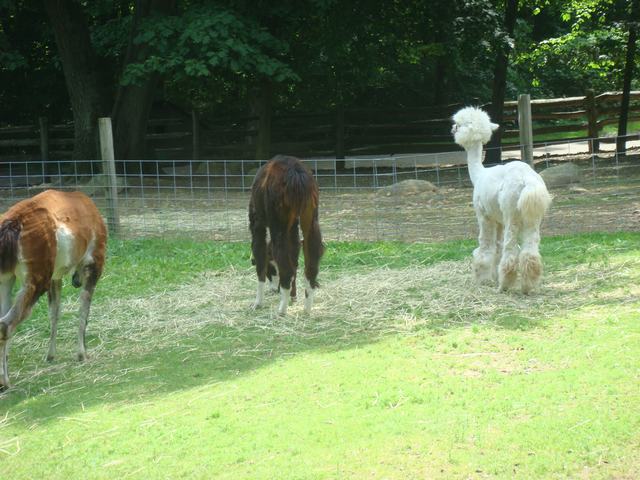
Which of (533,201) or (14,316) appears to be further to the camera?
(533,201)

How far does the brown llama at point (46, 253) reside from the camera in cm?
579

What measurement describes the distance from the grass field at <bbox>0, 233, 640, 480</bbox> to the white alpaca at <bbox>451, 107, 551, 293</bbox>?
0.25 m

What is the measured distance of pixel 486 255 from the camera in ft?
25.8

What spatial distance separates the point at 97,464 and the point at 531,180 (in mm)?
4503

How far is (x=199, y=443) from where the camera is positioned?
4.52 metres

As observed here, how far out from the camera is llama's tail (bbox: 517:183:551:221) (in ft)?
23.2

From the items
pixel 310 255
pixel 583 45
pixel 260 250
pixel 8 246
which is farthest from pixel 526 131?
pixel 583 45

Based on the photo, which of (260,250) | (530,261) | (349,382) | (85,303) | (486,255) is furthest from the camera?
(486,255)

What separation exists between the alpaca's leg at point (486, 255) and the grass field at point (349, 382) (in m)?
0.23

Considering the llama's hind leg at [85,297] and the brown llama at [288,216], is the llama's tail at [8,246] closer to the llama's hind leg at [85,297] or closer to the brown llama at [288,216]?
the llama's hind leg at [85,297]

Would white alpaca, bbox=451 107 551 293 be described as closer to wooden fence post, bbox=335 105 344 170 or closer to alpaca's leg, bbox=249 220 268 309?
alpaca's leg, bbox=249 220 268 309

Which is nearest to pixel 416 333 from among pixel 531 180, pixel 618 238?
pixel 531 180

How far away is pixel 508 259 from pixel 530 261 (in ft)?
0.71

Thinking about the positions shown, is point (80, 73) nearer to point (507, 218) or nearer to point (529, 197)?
point (507, 218)
